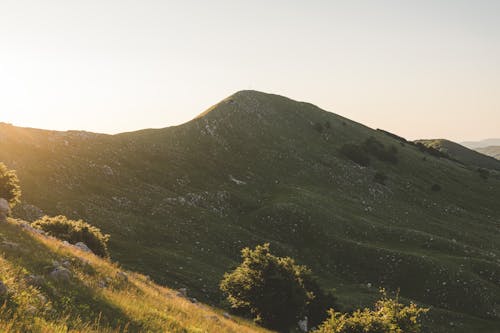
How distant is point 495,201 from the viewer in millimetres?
116062

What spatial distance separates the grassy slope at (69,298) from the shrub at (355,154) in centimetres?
9649

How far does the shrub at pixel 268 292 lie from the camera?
111 ft

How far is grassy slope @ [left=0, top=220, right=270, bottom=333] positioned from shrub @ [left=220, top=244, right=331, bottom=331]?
47.7ft

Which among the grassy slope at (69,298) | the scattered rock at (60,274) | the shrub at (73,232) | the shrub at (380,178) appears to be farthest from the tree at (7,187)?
the shrub at (380,178)

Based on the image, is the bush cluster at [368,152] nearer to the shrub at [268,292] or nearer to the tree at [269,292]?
the shrub at [268,292]

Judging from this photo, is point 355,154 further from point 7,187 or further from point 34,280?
point 34,280

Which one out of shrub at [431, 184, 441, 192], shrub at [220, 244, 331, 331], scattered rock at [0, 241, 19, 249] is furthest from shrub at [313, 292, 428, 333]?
shrub at [431, 184, 441, 192]

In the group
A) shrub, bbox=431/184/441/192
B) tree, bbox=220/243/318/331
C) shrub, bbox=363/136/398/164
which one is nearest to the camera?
tree, bbox=220/243/318/331

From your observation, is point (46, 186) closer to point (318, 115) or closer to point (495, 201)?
point (318, 115)

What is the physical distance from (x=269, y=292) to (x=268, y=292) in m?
0.09

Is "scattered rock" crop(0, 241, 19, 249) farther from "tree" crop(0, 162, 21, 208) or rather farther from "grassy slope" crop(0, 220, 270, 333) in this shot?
"tree" crop(0, 162, 21, 208)

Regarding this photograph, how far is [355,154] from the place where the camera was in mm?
111875

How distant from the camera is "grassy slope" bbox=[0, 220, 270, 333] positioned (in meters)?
10.3

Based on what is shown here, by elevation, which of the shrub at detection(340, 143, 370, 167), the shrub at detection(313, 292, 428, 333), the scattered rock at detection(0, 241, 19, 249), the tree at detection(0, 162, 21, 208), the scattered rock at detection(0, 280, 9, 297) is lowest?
the shrub at detection(313, 292, 428, 333)
